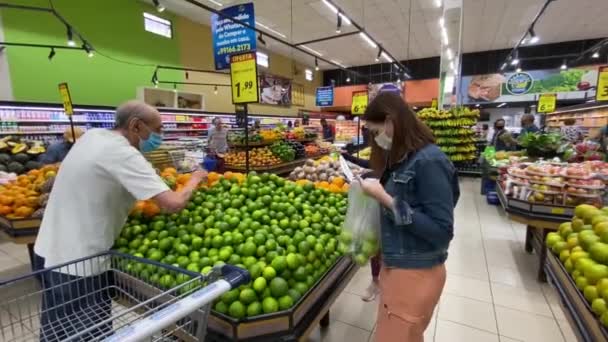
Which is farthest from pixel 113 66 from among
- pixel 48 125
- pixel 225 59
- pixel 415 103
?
pixel 415 103

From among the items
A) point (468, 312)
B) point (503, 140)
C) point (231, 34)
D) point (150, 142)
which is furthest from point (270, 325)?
point (503, 140)

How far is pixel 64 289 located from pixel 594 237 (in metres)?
2.79

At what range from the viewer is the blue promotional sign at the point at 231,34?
549 centimetres

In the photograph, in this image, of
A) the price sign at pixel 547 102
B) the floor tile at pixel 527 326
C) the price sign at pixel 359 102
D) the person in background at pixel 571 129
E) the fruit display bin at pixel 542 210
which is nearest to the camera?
the floor tile at pixel 527 326

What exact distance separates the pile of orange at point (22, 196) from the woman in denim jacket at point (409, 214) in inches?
122

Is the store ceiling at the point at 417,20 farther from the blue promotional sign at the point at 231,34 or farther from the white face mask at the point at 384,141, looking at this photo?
the white face mask at the point at 384,141

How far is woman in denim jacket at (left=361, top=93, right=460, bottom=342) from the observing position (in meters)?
1.26

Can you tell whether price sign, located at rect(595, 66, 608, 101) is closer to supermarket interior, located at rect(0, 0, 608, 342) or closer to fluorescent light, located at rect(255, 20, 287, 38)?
supermarket interior, located at rect(0, 0, 608, 342)

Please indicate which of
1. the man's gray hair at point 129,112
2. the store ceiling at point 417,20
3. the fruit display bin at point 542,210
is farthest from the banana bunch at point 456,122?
the man's gray hair at point 129,112

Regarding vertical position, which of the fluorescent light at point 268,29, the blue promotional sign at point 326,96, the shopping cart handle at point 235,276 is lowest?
the shopping cart handle at point 235,276

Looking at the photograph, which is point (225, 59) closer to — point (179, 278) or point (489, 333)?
point (179, 278)

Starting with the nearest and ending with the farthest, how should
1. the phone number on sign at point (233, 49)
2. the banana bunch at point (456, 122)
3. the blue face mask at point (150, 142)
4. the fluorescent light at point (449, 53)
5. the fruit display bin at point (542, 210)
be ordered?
the blue face mask at point (150, 142), the fruit display bin at point (542, 210), the phone number on sign at point (233, 49), the banana bunch at point (456, 122), the fluorescent light at point (449, 53)

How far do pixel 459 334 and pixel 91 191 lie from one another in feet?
8.90

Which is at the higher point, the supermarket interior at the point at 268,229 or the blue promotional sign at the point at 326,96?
the blue promotional sign at the point at 326,96
